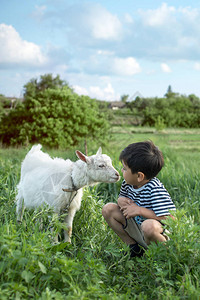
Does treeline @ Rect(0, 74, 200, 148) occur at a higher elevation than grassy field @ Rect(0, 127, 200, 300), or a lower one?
higher

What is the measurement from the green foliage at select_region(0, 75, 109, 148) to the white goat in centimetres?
723

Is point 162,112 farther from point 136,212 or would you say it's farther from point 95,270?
point 95,270

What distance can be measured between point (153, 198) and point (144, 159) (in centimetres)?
32

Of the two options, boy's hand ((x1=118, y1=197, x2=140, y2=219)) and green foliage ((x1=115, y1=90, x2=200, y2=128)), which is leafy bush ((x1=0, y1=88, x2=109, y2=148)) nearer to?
green foliage ((x1=115, y1=90, x2=200, y2=128))

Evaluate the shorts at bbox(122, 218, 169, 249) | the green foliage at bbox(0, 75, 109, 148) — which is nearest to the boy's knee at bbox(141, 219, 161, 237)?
the shorts at bbox(122, 218, 169, 249)

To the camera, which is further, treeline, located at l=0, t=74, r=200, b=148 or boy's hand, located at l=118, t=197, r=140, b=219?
treeline, located at l=0, t=74, r=200, b=148

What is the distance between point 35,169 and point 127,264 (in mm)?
1445

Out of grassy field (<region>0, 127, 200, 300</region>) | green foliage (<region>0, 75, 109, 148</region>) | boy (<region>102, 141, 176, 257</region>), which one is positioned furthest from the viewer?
green foliage (<region>0, 75, 109, 148</region>)

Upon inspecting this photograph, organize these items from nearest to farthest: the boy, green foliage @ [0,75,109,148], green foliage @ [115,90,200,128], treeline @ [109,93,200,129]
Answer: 1. the boy
2. green foliage @ [0,75,109,148]
3. treeline @ [109,93,200,129]
4. green foliage @ [115,90,200,128]

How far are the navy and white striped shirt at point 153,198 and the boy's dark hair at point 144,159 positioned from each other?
0.34ft

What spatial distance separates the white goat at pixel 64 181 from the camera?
9.52 feet

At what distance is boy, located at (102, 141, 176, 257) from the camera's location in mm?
2559

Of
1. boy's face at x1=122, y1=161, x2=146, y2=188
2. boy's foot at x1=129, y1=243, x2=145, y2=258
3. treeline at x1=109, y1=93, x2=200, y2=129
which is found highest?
treeline at x1=109, y1=93, x2=200, y2=129

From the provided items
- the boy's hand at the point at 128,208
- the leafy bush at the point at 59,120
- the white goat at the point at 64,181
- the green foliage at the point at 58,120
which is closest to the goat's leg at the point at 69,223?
the white goat at the point at 64,181
